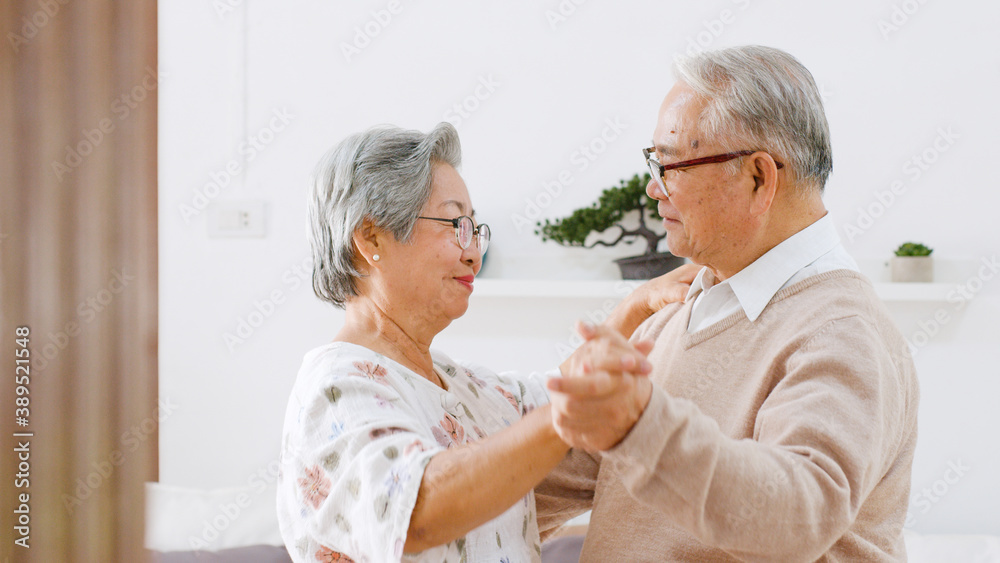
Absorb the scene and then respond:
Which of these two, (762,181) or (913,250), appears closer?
(762,181)

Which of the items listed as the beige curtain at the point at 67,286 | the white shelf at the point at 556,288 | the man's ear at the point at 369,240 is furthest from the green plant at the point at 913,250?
the beige curtain at the point at 67,286

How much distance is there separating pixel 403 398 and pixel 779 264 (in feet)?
1.79

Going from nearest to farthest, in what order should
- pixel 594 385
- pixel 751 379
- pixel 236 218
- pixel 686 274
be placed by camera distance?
pixel 594 385
pixel 751 379
pixel 686 274
pixel 236 218

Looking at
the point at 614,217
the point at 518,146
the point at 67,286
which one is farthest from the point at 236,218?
the point at 614,217

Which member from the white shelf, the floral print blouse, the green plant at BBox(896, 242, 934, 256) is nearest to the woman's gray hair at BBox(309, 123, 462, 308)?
the floral print blouse

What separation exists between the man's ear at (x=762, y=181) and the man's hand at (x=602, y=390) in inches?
16.9

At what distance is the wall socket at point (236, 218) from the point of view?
2.33m

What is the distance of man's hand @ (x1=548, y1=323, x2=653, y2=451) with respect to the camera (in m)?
0.61

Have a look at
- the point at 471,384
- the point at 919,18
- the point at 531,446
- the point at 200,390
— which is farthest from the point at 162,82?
the point at 919,18

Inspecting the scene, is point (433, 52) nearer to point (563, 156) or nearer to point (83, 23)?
point (563, 156)

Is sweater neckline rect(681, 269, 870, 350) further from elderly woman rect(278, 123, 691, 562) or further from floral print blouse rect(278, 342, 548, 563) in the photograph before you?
floral print blouse rect(278, 342, 548, 563)

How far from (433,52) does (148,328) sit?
1322 mm

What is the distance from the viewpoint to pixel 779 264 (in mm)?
969

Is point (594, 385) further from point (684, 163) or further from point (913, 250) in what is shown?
point (913, 250)
